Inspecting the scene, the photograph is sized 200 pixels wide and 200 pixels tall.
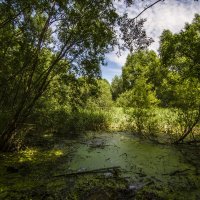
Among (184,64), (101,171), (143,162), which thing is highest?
(184,64)

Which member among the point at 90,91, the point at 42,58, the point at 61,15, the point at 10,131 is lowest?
Answer: the point at 10,131

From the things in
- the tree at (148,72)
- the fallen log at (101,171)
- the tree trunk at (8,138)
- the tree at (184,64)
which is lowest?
the fallen log at (101,171)

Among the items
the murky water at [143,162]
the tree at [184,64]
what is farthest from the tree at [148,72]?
the murky water at [143,162]

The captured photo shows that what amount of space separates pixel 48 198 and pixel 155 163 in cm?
456

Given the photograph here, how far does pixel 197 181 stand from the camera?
6.98m

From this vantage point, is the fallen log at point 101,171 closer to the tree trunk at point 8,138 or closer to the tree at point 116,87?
the tree trunk at point 8,138

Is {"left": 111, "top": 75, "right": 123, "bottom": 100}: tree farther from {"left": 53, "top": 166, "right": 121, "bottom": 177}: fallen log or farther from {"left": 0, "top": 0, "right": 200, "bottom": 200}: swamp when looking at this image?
{"left": 53, "top": 166, "right": 121, "bottom": 177}: fallen log

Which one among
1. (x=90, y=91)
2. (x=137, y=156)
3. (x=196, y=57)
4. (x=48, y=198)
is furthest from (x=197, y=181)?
(x=90, y=91)

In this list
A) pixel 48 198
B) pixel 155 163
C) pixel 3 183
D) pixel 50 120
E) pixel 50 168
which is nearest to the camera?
pixel 48 198

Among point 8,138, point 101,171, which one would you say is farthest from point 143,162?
point 8,138

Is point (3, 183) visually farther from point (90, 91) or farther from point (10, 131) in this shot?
point (90, 91)

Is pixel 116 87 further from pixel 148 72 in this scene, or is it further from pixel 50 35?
pixel 50 35

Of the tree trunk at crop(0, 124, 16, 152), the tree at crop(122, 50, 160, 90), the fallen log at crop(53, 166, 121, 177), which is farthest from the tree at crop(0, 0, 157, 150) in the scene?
the tree at crop(122, 50, 160, 90)

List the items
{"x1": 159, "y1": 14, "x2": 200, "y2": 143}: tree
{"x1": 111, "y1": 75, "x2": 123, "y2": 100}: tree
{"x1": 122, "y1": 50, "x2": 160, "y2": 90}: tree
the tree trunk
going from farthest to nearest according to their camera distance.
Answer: {"x1": 111, "y1": 75, "x2": 123, "y2": 100}: tree → {"x1": 122, "y1": 50, "x2": 160, "y2": 90}: tree → {"x1": 159, "y1": 14, "x2": 200, "y2": 143}: tree → the tree trunk
